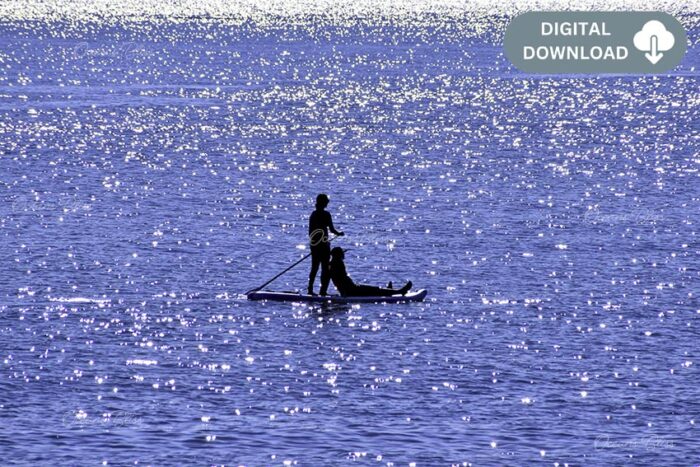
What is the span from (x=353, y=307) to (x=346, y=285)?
545 mm

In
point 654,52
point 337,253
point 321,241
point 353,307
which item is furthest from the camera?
point 654,52

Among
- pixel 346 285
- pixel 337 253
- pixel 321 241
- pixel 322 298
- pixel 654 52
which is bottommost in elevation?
pixel 322 298

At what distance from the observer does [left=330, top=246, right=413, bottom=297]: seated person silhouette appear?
36.0 metres

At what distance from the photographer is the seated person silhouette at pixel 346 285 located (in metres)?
36.0

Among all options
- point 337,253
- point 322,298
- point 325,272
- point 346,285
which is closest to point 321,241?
point 337,253

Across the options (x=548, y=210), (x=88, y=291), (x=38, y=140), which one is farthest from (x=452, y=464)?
(x=38, y=140)

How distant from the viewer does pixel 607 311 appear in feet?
119

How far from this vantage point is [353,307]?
36.1 metres

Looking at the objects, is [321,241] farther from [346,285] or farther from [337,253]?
[346,285]

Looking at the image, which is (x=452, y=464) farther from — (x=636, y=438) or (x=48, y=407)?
(x=48, y=407)

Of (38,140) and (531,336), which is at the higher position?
(38,140)

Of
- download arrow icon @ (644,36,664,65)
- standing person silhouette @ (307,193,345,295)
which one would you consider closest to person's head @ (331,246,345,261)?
standing person silhouette @ (307,193,345,295)

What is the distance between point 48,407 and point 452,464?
24.4 feet

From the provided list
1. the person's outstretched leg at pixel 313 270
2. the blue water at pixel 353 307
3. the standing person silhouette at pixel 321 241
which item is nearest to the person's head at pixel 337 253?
the standing person silhouette at pixel 321 241
